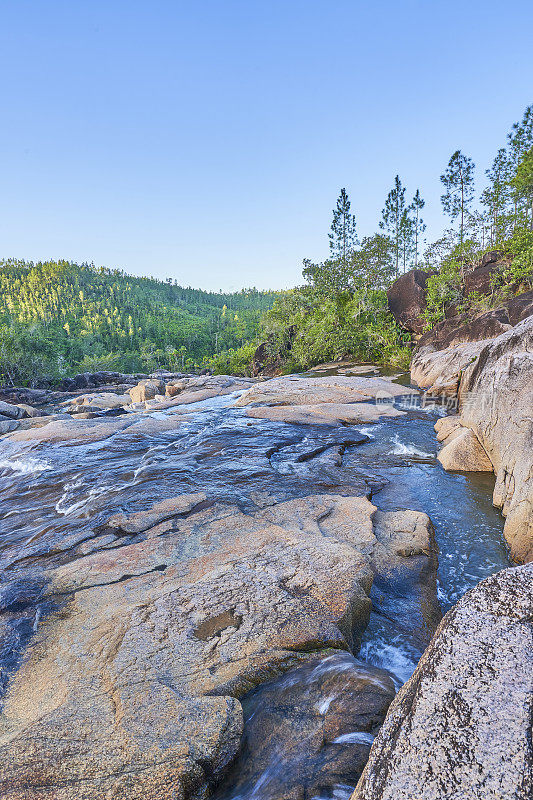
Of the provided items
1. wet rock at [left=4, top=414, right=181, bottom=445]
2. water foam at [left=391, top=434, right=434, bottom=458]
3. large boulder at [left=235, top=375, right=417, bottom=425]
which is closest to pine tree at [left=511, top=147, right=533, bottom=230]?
large boulder at [left=235, top=375, right=417, bottom=425]

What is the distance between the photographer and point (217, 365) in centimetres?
4275

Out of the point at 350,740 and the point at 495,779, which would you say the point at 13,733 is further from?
the point at 495,779

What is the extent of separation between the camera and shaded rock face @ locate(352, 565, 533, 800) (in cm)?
130

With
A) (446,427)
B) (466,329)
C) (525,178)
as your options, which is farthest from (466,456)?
(525,178)

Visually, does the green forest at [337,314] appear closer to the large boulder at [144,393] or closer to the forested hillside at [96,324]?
the forested hillside at [96,324]

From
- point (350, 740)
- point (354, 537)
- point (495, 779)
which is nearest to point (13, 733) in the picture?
point (350, 740)

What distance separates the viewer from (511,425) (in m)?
6.28

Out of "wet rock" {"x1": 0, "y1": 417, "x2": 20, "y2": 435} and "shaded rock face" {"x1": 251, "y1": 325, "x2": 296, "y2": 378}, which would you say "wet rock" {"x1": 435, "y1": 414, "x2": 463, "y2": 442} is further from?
"shaded rock face" {"x1": 251, "y1": 325, "x2": 296, "y2": 378}

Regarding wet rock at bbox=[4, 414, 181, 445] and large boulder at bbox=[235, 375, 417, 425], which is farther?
large boulder at bbox=[235, 375, 417, 425]

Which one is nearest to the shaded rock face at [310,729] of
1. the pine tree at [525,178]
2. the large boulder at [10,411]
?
the large boulder at [10,411]

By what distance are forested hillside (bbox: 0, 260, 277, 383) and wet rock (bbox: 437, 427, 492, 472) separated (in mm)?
52706

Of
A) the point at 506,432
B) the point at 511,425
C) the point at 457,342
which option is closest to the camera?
the point at 511,425

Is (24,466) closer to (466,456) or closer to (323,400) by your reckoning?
(323,400)

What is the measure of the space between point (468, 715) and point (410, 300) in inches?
1236
